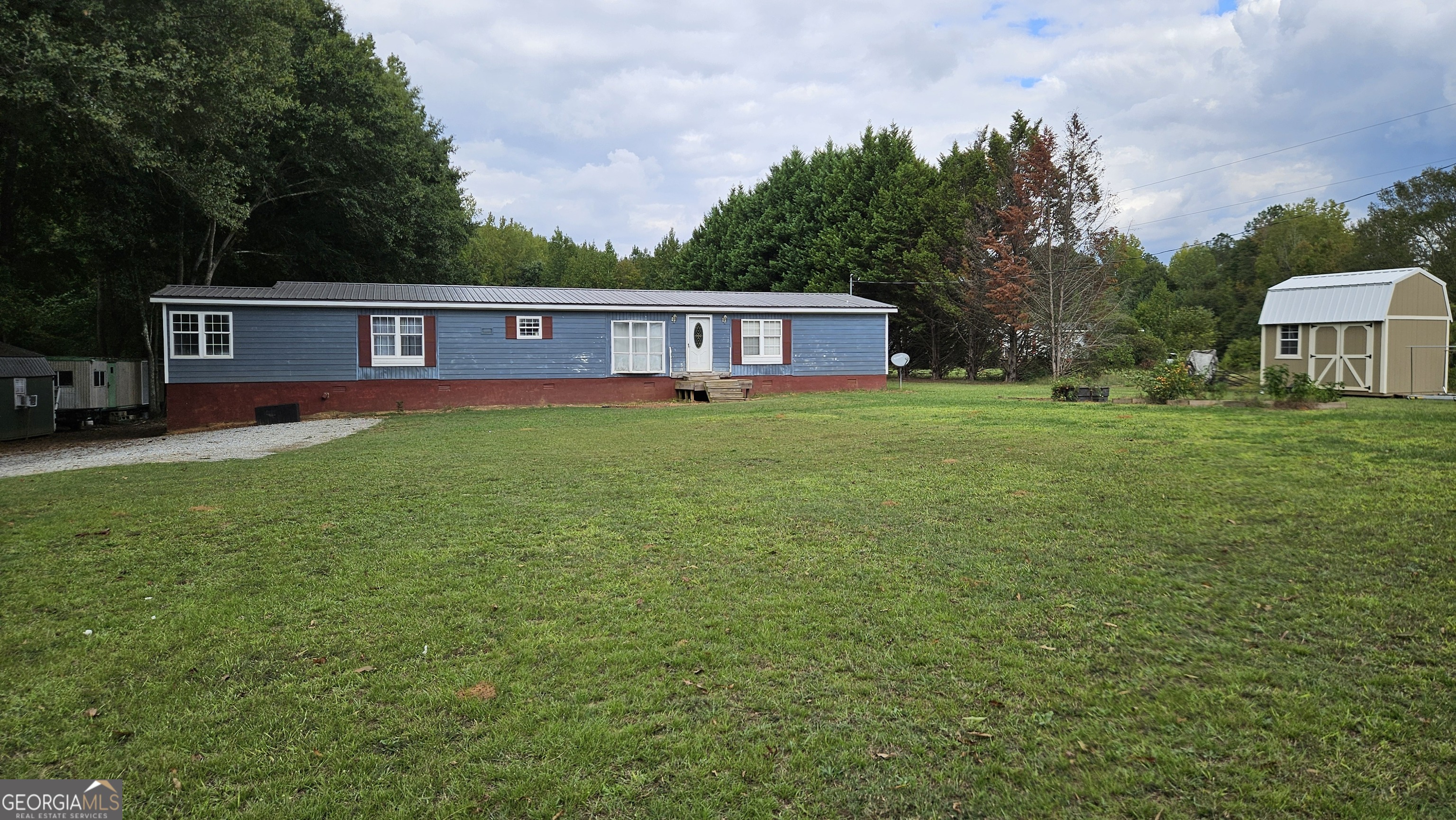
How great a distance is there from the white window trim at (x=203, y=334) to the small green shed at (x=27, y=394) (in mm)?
2380

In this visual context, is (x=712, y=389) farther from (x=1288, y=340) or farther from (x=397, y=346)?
(x=1288, y=340)

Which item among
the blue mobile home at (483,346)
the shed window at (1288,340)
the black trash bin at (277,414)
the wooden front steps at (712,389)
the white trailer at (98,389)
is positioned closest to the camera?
the black trash bin at (277,414)

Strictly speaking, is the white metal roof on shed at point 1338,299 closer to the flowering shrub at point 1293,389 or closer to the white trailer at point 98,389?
the flowering shrub at point 1293,389

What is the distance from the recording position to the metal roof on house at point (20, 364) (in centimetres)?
1584

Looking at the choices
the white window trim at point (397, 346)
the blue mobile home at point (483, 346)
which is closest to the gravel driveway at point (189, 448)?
the blue mobile home at point (483, 346)

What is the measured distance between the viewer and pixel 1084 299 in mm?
29453

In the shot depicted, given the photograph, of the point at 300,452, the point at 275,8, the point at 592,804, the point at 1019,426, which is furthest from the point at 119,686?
the point at 275,8

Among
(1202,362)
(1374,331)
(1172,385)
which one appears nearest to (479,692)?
(1172,385)

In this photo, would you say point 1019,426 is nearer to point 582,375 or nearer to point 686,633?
point 686,633

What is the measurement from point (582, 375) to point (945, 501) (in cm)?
1620

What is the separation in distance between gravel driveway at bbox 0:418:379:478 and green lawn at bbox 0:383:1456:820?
148 inches

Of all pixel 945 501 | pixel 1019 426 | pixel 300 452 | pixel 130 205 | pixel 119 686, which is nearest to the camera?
pixel 119 686

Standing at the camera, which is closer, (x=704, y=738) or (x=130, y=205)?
(x=704, y=738)

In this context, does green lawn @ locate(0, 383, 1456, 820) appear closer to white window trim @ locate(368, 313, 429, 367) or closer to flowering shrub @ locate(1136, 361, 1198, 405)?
flowering shrub @ locate(1136, 361, 1198, 405)
